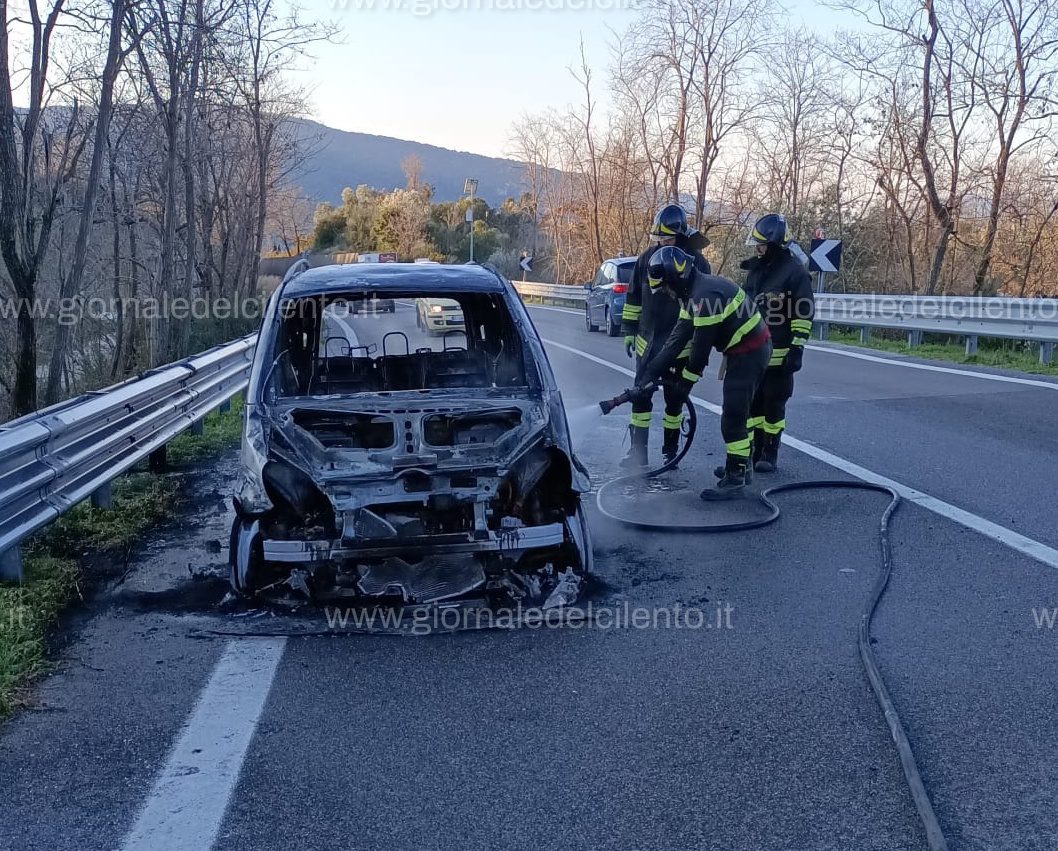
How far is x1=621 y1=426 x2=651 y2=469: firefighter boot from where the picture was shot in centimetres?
828

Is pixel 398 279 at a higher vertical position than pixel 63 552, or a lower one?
higher

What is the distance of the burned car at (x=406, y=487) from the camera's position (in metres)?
4.65

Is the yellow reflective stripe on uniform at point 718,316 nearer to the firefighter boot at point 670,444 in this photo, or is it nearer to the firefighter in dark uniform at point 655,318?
the firefighter in dark uniform at point 655,318

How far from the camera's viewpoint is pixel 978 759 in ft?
10.8

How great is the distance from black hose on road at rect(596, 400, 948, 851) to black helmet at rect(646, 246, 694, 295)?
1492mm

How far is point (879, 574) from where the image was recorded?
17.0 ft

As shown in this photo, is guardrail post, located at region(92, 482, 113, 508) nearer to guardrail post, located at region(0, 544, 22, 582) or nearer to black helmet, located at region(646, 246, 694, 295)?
guardrail post, located at region(0, 544, 22, 582)

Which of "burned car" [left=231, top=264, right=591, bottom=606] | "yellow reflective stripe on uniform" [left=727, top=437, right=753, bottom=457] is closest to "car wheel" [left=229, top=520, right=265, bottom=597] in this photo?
"burned car" [left=231, top=264, right=591, bottom=606]

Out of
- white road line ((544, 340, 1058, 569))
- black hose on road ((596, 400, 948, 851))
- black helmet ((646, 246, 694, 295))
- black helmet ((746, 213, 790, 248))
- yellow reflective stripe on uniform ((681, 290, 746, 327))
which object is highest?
black helmet ((746, 213, 790, 248))

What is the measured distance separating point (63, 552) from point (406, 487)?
2.39 metres

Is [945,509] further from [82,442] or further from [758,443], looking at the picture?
[82,442]

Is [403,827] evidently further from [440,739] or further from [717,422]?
[717,422]

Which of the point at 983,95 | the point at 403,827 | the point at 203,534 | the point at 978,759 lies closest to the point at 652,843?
the point at 403,827

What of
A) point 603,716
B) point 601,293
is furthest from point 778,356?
point 601,293
